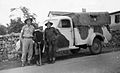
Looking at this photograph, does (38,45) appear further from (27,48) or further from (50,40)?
(50,40)

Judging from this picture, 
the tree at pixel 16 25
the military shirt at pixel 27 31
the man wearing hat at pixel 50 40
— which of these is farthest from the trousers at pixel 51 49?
the tree at pixel 16 25

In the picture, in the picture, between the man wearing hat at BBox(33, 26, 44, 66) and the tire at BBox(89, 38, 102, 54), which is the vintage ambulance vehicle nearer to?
the tire at BBox(89, 38, 102, 54)

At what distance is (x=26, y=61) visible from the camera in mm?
8867

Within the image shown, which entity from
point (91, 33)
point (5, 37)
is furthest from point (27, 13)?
point (91, 33)

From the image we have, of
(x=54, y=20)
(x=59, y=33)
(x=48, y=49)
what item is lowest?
(x=48, y=49)

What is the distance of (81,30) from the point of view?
33.9 feet

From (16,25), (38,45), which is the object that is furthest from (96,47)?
(16,25)

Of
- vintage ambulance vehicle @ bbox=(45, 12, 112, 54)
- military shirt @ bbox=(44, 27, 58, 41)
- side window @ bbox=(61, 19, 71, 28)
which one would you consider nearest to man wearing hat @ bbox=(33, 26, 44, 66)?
military shirt @ bbox=(44, 27, 58, 41)

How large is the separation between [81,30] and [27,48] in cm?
339

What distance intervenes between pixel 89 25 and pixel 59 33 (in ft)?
7.51

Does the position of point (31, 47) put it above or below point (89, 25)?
below

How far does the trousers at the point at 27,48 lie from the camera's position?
8281 millimetres

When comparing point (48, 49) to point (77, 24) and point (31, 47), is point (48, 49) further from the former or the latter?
point (77, 24)

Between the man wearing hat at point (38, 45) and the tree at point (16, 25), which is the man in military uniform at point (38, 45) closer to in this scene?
the man wearing hat at point (38, 45)
